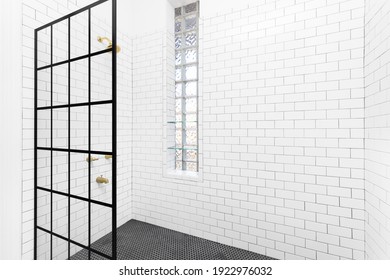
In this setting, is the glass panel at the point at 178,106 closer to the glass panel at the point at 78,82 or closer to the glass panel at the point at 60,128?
the glass panel at the point at 78,82

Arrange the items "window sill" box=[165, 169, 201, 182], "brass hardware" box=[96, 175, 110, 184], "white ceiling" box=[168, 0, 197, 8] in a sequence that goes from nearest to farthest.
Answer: "brass hardware" box=[96, 175, 110, 184]
"window sill" box=[165, 169, 201, 182]
"white ceiling" box=[168, 0, 197, 8]

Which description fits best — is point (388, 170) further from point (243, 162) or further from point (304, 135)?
point (243, 162)

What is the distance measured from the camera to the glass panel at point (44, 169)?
4.70 ft

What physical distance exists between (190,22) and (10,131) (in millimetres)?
1942

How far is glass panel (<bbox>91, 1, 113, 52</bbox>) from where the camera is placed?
1828 mm

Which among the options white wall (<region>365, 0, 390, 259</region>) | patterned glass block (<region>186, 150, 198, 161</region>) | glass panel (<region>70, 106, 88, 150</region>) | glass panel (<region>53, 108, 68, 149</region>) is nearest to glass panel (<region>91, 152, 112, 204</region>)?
glass panel (<region>70, 106, 88, 150</region>)

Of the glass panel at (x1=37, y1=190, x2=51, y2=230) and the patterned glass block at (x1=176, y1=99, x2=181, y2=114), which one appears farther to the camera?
the patterned glass block at (x1=176, y1=99, x2=181, y2=114)

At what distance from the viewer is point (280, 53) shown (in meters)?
1.63

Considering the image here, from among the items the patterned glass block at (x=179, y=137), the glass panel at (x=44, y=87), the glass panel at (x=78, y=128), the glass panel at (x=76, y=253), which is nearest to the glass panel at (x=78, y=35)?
the glass panel at (x=44, y=87)

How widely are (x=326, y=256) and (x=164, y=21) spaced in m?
2.57

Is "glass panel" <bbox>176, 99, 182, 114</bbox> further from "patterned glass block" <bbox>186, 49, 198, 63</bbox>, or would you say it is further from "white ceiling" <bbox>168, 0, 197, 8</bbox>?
"white ceiling" <bbox>168, 0, 197, 8</bbox>

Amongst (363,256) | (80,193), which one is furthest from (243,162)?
(80,193)

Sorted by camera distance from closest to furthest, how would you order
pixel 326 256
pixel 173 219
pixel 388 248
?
1. pixel 388 248
2. pixel 326 256
3. pixel 173 219

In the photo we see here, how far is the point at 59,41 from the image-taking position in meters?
1.54
